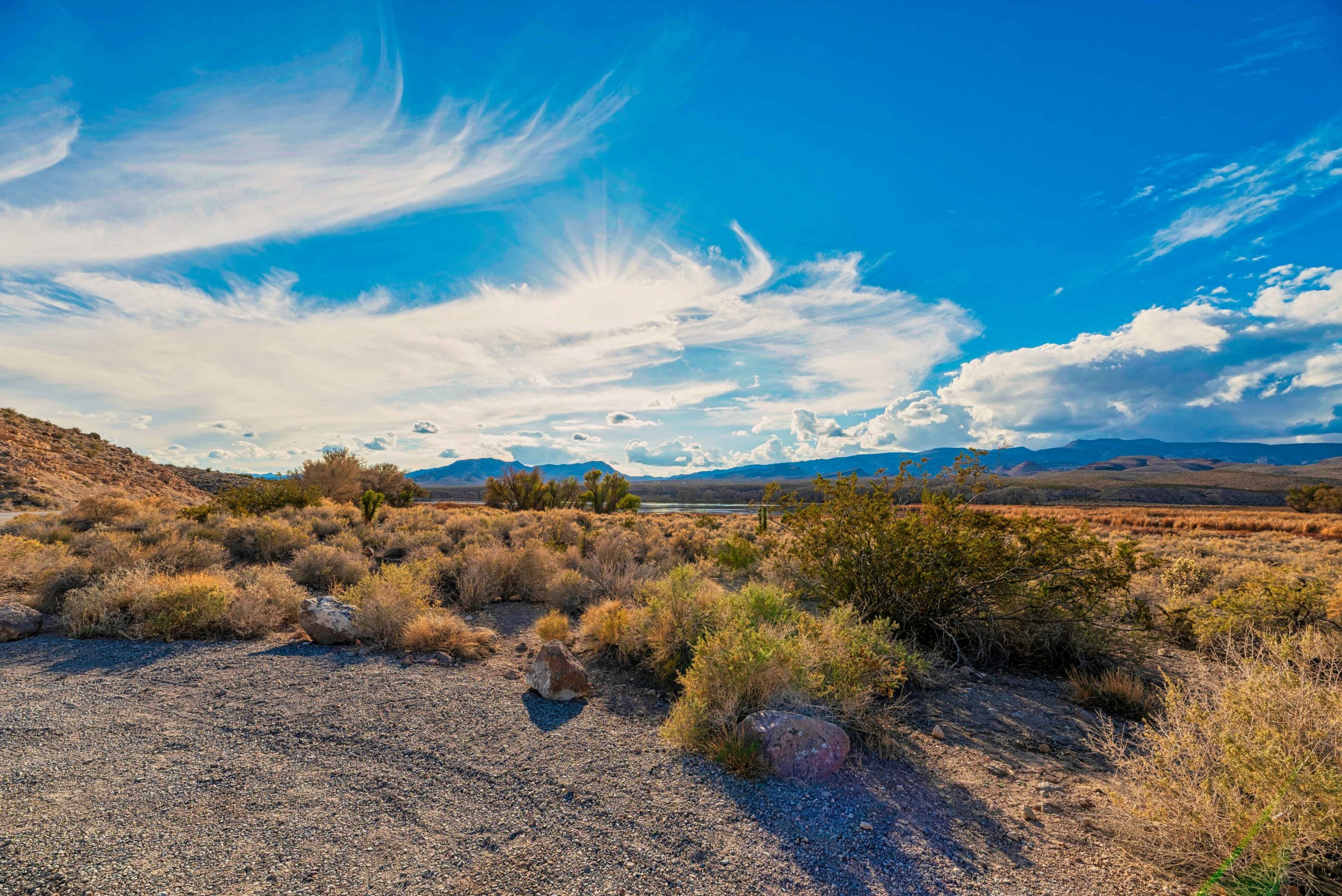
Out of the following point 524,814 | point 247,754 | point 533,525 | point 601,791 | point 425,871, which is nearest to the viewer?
point 425,871

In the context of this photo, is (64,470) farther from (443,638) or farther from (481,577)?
(443,638)

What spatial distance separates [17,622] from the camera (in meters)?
7.55

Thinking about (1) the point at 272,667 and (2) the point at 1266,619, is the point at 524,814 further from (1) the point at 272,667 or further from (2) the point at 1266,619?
(2) the point at 1266,619

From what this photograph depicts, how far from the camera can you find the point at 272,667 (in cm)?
672

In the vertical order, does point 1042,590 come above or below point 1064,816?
above

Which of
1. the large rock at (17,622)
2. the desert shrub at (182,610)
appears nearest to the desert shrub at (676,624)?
the desert shrub at (182,610)

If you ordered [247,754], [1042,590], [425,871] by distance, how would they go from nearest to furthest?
[425,871], [247,754], [1042,590]

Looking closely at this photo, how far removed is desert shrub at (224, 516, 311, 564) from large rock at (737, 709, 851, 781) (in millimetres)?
12934

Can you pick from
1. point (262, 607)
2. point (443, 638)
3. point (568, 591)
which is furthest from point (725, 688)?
point (262, 607)

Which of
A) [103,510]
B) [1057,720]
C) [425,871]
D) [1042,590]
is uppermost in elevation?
[103,510]

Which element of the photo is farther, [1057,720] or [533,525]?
[533,525]

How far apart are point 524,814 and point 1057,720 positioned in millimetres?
5678

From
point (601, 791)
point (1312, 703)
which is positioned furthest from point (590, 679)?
point (1312, 703)

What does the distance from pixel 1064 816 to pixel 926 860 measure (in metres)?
1.38
